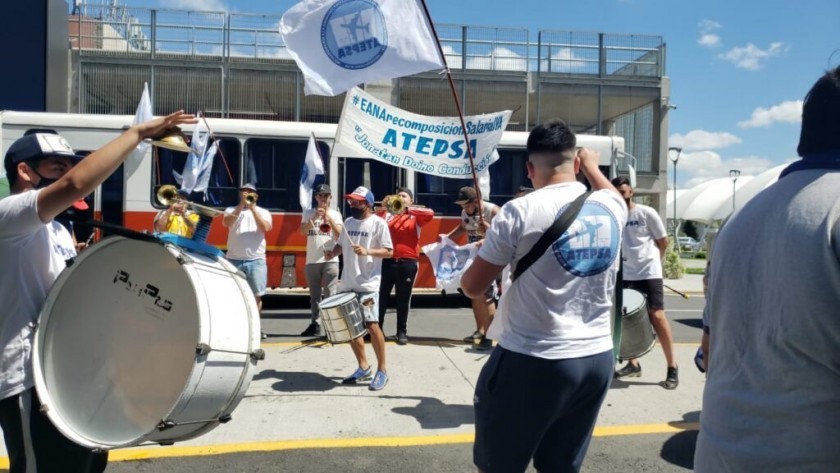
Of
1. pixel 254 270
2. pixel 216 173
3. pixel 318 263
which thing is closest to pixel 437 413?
pixel 254 270

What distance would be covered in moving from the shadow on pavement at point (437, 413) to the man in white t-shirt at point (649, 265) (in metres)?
1.87

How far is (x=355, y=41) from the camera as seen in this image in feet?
17.0

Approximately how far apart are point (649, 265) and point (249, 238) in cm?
435

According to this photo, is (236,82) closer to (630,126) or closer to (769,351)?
(630,126)

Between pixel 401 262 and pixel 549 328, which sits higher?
pixel 549 328

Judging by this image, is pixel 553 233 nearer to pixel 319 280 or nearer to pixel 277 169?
pixel 319 280

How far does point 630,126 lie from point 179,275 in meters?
22.7

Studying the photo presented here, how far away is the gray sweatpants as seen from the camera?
8.12m

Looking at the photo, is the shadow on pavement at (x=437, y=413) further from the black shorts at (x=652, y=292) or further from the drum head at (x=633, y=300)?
the black shorts at (x=652, y=292)

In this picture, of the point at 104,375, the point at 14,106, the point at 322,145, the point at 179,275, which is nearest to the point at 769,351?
the point at 179,275

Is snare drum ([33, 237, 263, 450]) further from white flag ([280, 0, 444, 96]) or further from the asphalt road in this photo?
white flag ([280, 0, 444, 96])

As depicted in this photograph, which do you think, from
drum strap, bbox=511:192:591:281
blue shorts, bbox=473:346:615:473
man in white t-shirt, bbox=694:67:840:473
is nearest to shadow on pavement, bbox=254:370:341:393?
blue shorts, bbox=473:346:615:473

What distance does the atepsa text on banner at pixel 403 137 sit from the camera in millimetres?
6172

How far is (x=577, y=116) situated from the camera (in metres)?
23.0
